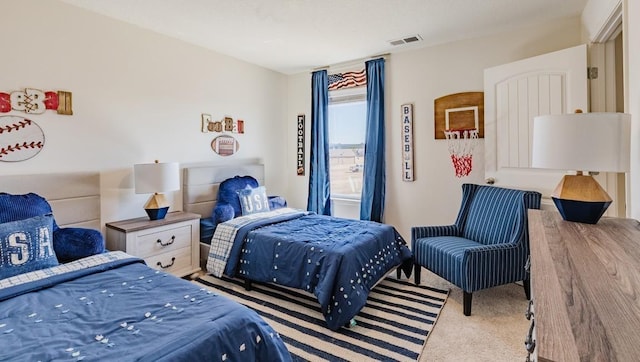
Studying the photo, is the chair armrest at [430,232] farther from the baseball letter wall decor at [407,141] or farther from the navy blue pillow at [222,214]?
the navy blue pillow at [222,214]

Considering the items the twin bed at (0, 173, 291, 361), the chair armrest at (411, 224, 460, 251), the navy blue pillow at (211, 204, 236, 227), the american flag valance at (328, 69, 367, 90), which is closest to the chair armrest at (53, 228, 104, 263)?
the twin bed at (0, 173, 291, 361)

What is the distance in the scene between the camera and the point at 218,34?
339cm

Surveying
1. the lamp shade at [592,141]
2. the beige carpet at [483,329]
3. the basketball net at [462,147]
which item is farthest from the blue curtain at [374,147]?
the lamp shade at [592,141]

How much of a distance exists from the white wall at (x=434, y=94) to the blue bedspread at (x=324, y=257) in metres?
0.95

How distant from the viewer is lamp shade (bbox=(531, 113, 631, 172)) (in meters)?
1.51

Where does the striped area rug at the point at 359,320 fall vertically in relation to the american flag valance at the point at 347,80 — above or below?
below

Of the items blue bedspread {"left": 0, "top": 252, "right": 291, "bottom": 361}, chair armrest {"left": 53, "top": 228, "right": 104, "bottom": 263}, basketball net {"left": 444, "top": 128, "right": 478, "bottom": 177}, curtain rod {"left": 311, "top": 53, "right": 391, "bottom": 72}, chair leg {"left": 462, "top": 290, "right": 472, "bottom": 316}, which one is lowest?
chair leg {"left": 462, "top": 290, "right": 472, "bottom": 316}

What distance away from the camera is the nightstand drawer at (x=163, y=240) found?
290 cm

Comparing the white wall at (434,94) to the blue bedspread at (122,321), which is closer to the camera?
the blue bedspread at (122,321)

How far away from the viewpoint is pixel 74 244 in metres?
2.35

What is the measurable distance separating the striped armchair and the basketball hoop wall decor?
1.26 ft

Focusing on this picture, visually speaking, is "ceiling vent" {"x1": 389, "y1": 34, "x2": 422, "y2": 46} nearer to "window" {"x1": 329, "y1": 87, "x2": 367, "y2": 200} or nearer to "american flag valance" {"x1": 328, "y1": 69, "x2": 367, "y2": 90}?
"american flag valance" {"x1": 328, "y1": 69, "x2": 367, "y2": 90}

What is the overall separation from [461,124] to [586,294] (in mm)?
3039

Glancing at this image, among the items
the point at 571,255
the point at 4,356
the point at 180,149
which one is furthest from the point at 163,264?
the point at 571,255
